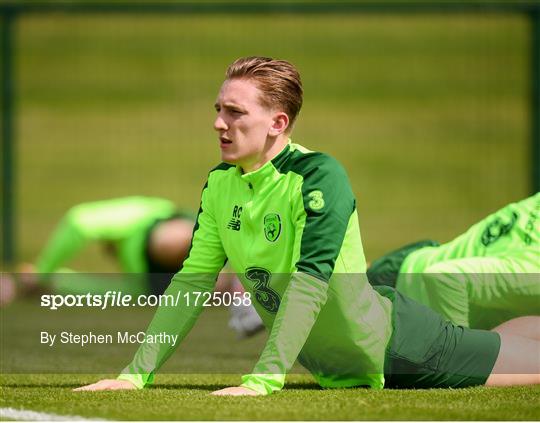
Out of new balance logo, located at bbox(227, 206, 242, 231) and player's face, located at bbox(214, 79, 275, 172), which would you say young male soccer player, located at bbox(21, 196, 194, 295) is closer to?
new balance logo, located at bbox(227, 206, 242, 231)

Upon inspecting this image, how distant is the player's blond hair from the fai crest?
13.2 inches

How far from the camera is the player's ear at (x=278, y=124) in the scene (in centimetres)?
480

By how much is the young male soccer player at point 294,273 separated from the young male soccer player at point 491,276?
74 centimetres

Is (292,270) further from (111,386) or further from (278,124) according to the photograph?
(111,386)

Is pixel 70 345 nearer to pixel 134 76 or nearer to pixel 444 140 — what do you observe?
pixel 444 140

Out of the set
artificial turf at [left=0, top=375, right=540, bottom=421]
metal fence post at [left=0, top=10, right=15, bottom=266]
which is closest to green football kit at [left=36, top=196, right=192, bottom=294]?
metal fence post at [left=0, top=10, right=15, bottom=266]

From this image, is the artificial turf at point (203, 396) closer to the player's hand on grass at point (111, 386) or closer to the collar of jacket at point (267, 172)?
the player's hand on grass at point (111, 386)

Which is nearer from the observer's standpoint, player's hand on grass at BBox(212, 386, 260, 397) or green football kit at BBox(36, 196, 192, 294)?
player's hand on grass at BBox(212, 386, 260, 397)

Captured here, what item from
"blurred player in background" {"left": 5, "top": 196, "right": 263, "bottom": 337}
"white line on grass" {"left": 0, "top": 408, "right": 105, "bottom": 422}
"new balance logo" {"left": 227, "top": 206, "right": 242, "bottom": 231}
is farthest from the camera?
"blurred player in background" {"left": 5, "top": 196, "right": 263, "bottom": 337}

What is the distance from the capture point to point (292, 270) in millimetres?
4668

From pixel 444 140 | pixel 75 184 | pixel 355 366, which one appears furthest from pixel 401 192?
pixel 355 366

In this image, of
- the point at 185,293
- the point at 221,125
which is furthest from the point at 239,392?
the point at 221,125

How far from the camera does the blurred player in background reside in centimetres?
960

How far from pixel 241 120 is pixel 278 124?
140 mm
